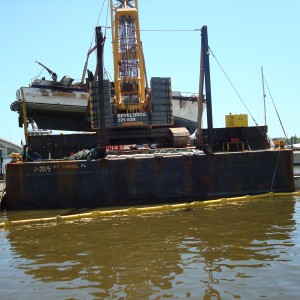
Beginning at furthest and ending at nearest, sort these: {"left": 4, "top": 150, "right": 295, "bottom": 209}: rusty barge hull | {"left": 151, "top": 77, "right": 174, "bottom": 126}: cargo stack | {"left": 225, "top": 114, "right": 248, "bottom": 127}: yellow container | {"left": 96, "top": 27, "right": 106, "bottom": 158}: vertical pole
→ 1. {"left": 151, "top": 77, "right": 174, "bottom": 126}: cargo stack
2. {"left": 225, "top": 114, "right": 248, "bottom": 127}: yellow container
3. {"left": 96, "top": 27, "right": 106, "bottom": 158}: vertical pole
4. {"left": 4, "top": 150, "right": 295, "bottom": 209}: rusty barge hull

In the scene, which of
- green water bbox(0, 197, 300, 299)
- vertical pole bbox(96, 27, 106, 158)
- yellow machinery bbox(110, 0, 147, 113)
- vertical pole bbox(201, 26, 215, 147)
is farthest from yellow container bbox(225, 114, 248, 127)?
green water bbox(0, 197, 300, 299)

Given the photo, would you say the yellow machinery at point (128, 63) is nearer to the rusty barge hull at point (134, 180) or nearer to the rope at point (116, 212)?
the rusty barge hull at point (134, 180)

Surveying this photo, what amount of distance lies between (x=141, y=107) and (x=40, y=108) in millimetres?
10226

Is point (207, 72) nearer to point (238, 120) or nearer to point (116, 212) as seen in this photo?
point (238, 120)

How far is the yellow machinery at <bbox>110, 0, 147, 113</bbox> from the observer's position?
2381 centimetres

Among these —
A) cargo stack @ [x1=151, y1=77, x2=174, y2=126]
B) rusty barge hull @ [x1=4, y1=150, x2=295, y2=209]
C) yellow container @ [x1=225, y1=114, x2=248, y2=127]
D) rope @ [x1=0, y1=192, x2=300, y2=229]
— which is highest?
cargo stack @ [x1=151, y1=77, x2=174, y2=126]

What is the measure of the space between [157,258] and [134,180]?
8.69m

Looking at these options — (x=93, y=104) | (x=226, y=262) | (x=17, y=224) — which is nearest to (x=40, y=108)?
(x=93, y=104)

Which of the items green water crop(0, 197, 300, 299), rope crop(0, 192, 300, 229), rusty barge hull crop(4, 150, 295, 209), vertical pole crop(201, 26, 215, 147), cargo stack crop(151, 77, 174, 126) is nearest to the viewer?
green water crop(0, 197, 300, 299)

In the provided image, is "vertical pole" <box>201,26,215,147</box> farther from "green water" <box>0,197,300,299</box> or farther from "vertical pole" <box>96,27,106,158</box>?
"green water" <box>0,197,300,299</box>

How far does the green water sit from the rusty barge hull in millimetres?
3719

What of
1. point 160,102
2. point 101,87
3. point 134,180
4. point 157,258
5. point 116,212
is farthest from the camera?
point 160,102

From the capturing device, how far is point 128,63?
79.8 ft

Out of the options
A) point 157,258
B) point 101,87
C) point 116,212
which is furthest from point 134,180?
point 157,258
